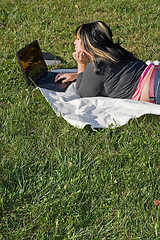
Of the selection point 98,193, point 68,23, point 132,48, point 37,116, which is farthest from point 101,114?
point 68,23

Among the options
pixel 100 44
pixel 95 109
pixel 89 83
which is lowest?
pixel 95 109

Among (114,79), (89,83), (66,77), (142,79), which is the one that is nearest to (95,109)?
(89,83)

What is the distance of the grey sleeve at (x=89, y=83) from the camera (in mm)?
4117

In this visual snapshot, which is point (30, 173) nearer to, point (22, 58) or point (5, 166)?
point (5, 166)

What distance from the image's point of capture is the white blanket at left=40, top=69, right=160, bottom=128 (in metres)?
3.86

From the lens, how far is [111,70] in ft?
13.3

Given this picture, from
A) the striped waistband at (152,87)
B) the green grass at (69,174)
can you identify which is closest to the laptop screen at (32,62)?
the green grass at (69,174)

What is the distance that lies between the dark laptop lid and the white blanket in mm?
334

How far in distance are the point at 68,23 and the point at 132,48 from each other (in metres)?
1.54

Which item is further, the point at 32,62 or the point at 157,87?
the point at 32,62

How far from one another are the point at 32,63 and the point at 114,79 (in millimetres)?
1267

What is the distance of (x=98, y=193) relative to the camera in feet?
10.0

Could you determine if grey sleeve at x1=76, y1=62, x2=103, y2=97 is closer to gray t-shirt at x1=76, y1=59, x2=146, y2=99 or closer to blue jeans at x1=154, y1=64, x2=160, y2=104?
gray t-shirt at x1=76, y1=59, x2=146, y2=99

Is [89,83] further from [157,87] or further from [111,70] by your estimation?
[157,87]
